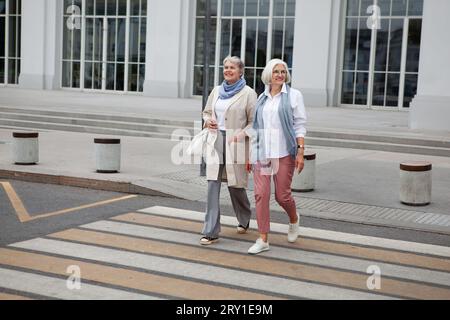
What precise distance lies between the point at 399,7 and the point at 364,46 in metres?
1.74

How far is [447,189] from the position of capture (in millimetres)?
10906

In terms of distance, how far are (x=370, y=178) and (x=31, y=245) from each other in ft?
21.0

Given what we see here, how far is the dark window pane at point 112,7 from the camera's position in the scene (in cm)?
2930

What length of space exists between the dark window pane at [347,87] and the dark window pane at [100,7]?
1108 centimetres

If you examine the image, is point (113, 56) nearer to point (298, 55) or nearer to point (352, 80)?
point (298, 55)

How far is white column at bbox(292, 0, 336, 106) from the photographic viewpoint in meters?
24.2

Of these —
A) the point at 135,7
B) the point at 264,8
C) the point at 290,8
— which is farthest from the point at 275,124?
the point at 135,7

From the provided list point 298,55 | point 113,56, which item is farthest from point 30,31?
point 298,55

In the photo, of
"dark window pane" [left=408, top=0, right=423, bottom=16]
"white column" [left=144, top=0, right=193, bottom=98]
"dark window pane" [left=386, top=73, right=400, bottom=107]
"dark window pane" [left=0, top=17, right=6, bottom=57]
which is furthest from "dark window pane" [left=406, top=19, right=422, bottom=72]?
"dark window pane" [left=0, top=17, right=6, bottom=57]

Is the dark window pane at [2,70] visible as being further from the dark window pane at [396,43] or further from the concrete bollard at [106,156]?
the concrete bollard at [106,156]

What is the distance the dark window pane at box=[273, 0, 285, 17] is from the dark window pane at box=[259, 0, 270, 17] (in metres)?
0.27

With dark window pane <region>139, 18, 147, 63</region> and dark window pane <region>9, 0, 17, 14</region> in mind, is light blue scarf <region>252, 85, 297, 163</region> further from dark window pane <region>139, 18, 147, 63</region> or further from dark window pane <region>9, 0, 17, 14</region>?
dark window pane <region>9, 0, 17, 14</region>

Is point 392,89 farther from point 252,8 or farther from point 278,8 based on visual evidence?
point 252,8
